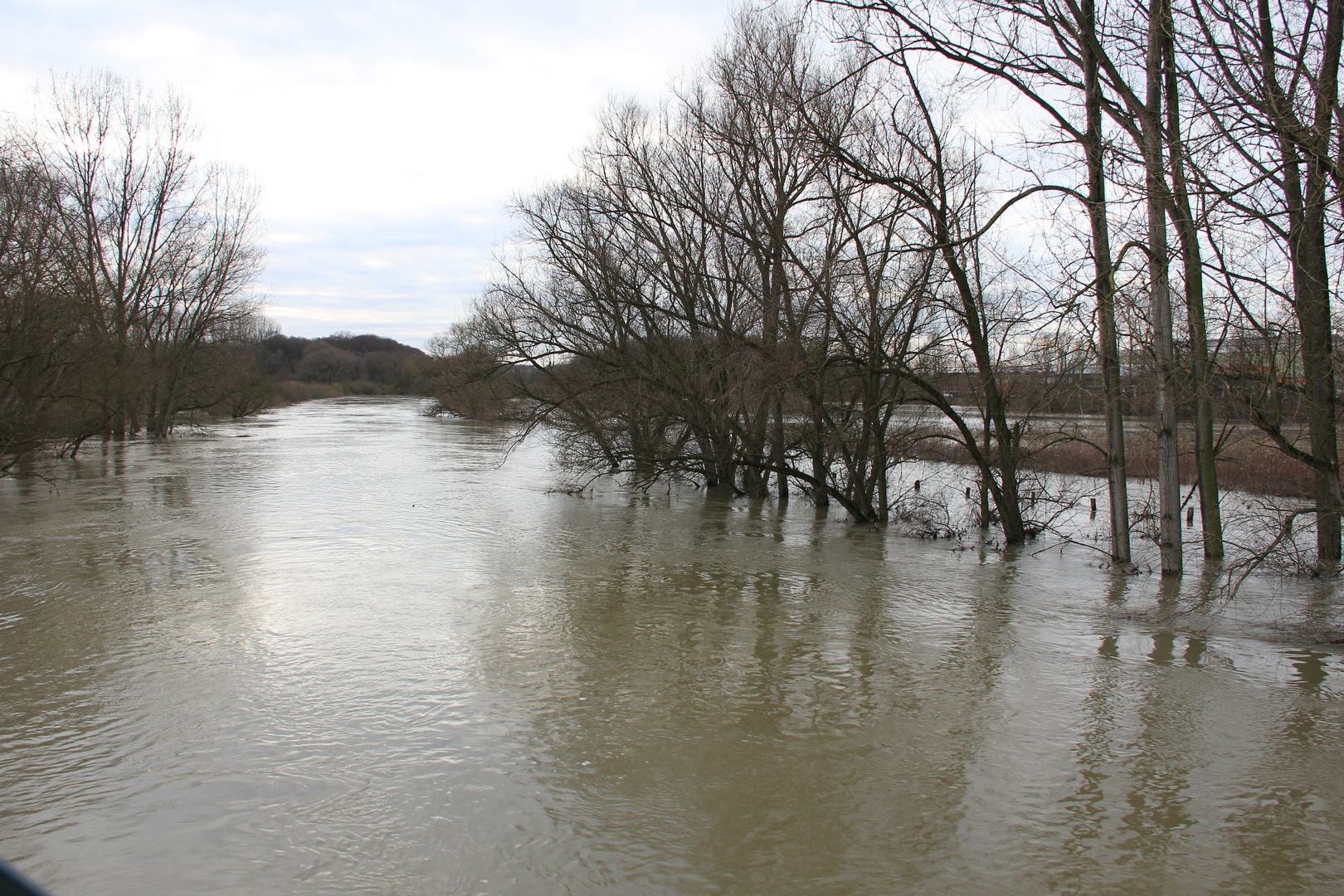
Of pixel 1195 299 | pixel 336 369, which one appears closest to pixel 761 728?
pixel 1195 299

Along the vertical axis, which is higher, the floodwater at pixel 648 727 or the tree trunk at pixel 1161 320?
the tree trunk at pixel 1161 320

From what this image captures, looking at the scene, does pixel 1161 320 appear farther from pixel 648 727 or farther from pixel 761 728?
pixel 648 727

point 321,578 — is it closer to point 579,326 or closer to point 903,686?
point 903,686

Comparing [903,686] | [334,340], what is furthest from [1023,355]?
[334,340]

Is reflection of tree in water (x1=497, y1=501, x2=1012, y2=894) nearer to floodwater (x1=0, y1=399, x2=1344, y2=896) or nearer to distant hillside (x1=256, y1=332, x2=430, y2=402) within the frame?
floodwater (x1=0, y1=399, x2=1344, y2=896)

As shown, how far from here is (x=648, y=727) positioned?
6.50 meters

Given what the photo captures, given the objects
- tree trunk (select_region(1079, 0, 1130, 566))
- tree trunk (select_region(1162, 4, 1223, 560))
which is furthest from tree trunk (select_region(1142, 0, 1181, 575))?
tree trunk (select_region(1079, 0, 1130, 566))

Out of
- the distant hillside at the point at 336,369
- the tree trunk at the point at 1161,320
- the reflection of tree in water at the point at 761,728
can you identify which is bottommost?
the reflection of tree in water at the point at 761,728

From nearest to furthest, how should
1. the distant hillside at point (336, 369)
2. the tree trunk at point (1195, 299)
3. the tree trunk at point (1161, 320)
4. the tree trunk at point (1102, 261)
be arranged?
the tree trunk at point (1195, 299), the tree trunk at point (1161, 320), the tree trunk at point (1102, 261), the distant hillside at point (336, 369)

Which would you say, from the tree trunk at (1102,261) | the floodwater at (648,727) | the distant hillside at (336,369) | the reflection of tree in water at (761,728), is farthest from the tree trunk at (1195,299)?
the distant hillside at (336,369)

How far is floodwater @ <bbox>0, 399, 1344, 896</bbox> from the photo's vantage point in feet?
15.4

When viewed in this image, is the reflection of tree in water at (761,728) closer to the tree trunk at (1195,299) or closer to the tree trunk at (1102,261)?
the tree trunk at (1102,261)

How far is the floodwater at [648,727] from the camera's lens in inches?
185

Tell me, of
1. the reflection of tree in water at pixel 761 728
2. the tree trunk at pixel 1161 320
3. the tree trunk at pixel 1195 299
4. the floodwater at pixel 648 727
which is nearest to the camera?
the floodwater at pixel 648 727
